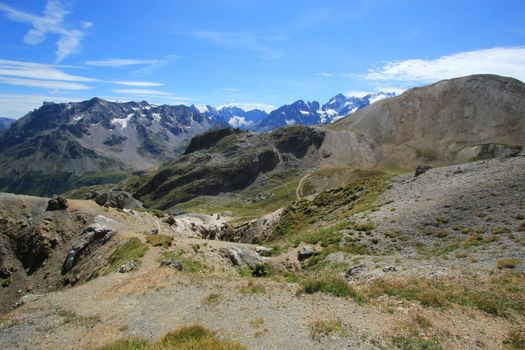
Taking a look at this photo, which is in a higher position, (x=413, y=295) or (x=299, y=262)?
(x=413, y=295)

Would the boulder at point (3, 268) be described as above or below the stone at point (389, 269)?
below

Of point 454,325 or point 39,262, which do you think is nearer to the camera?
point 454,325

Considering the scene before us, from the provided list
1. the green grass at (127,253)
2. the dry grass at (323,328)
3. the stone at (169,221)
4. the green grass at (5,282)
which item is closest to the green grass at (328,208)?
the green grass at (127,253)

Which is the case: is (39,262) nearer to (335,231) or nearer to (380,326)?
(335,231)

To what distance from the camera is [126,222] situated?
61.0 metres

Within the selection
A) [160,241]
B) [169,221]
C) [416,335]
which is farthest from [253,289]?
[169,221]

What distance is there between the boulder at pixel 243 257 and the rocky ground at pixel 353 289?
132 mm

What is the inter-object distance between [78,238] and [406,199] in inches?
1852

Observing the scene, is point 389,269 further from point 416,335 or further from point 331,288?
point 416,335

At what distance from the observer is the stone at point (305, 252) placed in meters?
39.6

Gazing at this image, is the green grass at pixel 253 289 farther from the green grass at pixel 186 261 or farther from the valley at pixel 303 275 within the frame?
the green grass at pixel 186 261

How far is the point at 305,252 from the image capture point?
39.9 meters

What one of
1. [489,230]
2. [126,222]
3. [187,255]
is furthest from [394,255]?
[126,222]

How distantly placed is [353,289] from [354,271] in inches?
323
